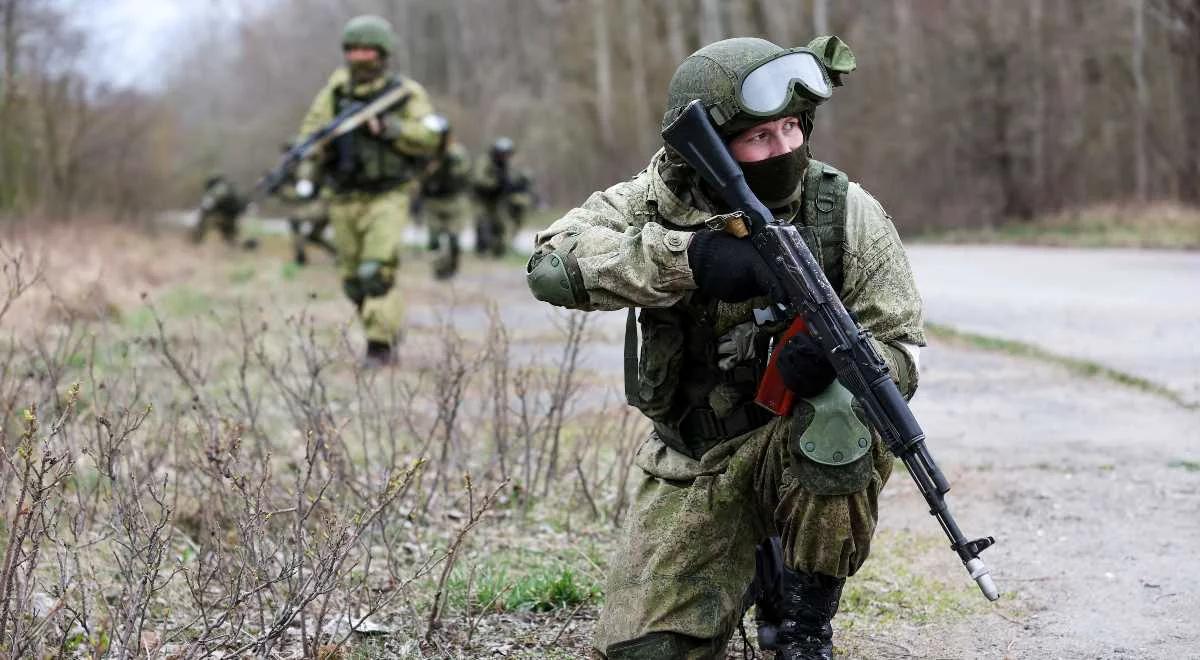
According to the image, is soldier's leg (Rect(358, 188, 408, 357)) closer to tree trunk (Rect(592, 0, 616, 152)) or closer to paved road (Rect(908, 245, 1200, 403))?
paved road (Rect(908, 245, 1200, 403))

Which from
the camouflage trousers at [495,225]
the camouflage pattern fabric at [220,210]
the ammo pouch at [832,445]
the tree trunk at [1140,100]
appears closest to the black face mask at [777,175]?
the ammo pouch at [832,445]

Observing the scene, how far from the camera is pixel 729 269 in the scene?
2.95 m

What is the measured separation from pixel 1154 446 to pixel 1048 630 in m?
2.25

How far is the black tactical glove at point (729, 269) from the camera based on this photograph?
2.95 metres

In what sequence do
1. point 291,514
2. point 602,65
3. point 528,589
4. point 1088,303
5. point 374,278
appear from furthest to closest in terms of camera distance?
point 602,65 → point 1088,303 → point 374,278 → point 528,589 → point 291,514

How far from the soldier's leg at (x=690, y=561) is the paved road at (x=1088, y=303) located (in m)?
4.18

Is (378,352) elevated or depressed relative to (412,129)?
depressed

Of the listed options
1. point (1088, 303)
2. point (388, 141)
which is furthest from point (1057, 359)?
point (388, 141)

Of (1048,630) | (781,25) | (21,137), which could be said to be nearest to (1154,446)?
(1048,630)

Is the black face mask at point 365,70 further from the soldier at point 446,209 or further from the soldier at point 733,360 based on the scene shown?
the soldier at point 446,209

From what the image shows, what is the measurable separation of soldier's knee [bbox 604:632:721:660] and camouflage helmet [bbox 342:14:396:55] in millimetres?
5821

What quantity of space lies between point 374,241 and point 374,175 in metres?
0.41

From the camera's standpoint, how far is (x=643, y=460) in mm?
3418

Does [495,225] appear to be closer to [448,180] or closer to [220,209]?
[448,180]
